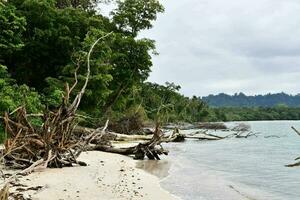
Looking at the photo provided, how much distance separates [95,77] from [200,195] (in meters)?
17.4

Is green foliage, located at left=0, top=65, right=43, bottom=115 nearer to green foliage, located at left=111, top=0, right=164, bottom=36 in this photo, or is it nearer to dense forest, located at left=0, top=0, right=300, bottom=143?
dense forest, located at left=0, top=0, right=300, bottom=143

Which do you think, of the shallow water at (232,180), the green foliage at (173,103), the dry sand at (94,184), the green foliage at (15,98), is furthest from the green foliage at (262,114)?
the dry sand at (94,184)

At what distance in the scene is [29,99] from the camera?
21375 millimetres

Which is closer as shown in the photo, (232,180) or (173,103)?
(232,180)

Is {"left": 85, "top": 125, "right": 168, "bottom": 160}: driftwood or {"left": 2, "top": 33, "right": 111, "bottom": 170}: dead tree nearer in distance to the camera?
{"left": 2, "top": 33, "right": 111, "bottom": 170}: dead tree

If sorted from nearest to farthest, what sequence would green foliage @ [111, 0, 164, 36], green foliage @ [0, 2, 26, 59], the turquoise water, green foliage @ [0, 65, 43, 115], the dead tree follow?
the turquoise water
the dead tree
green foliage @ [0, 65, 43, 115]
green foliage @ [0, 2, 26, 59]
green foliage @ [111, 0, 164, 36]

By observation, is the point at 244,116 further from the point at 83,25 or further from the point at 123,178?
the point at 123,178

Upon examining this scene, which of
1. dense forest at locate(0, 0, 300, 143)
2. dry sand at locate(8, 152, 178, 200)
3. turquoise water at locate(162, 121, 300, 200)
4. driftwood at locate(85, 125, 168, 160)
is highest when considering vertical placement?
dense forest at locate(0, 0, 300, 143)

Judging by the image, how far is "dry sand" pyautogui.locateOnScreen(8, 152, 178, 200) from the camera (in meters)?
10.8

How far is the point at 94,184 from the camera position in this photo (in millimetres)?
12609

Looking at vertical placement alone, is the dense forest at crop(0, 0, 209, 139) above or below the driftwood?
above

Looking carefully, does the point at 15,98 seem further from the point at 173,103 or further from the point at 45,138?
the point at 173,103

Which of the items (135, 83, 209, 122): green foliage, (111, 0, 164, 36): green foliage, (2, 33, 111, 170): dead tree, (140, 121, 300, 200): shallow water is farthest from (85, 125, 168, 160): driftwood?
(135, 83, 209, 122): green foliage

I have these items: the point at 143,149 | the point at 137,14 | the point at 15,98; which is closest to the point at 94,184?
the point at 143,149
